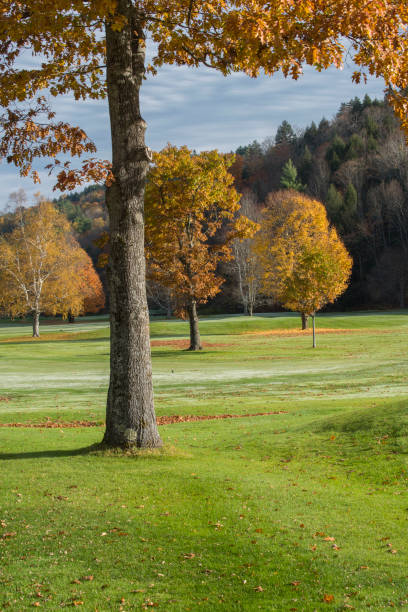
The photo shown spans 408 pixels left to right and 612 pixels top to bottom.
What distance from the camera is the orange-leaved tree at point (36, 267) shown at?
5506cm

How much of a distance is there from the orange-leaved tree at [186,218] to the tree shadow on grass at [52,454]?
2365 centimetres

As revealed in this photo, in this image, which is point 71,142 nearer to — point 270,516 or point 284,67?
point 284,67

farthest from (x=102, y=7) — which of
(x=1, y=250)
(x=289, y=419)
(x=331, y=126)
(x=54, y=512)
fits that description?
(x=331, y=126)

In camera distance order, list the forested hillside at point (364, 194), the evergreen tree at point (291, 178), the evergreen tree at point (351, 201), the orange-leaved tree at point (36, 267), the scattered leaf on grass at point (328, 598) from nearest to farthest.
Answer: the scattered leaf on grass at point (328, 598) → the orange-leaved tree at point (36, 267) → the forested hillside at point (364, 194) → the evergreen tree at point (351, 201) → the evergreen tree at point (291, 178)

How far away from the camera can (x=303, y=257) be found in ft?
140

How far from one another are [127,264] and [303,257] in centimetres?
3356

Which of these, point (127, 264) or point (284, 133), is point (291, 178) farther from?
point (127, 264)

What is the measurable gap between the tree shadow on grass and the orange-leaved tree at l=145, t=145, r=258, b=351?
2365 centimetres

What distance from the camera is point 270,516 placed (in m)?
7.02

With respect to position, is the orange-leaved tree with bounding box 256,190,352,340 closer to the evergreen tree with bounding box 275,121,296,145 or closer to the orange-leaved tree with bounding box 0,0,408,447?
the orange-leaved tree with bounding box 0,0,408,447

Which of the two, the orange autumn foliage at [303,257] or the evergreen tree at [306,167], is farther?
the evergreen tree at [306,167]

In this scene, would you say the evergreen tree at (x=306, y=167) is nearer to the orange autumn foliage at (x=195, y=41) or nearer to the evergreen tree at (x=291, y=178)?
the evergreen tree at (x=291, y=178)

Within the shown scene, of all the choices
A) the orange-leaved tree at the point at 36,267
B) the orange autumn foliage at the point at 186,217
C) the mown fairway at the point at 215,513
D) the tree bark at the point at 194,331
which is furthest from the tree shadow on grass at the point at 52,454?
the orange-leaved tree at the point at 36,267

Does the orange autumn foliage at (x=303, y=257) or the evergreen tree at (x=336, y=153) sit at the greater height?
the evergreen tree at (x=336, y=153)
